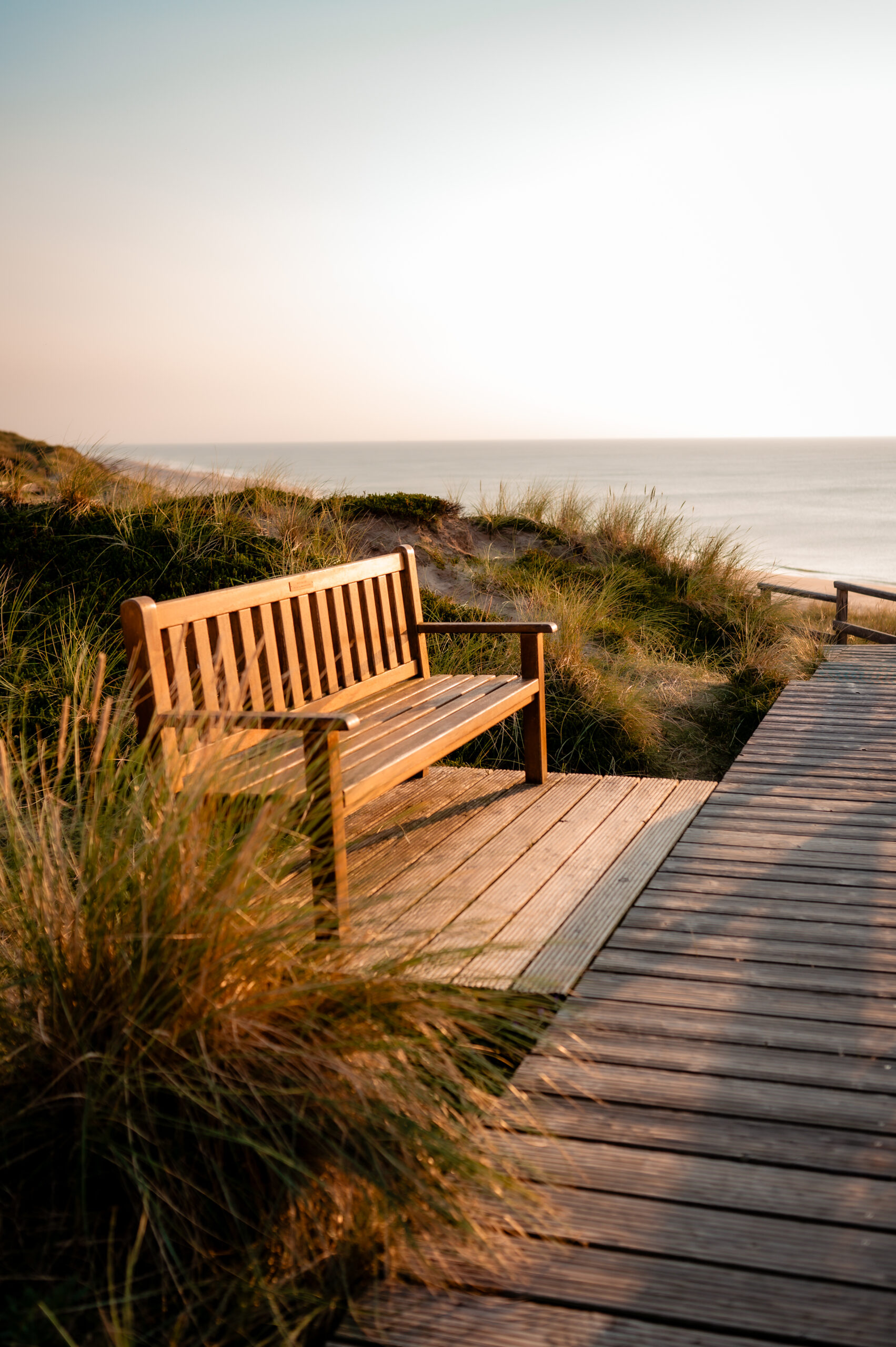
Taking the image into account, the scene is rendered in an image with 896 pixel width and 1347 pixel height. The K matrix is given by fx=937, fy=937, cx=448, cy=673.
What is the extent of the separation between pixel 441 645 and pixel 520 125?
11.9 meters

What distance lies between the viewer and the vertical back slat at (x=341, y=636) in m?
3.90

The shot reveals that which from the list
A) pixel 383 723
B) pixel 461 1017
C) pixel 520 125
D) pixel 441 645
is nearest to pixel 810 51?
pixel 520 125

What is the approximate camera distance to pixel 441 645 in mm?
6008

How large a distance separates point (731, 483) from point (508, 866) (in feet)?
197

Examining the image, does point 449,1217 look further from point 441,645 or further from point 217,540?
point 217,540

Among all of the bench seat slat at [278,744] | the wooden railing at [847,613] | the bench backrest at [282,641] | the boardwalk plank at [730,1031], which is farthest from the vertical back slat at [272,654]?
the wooden railing at [847,613]

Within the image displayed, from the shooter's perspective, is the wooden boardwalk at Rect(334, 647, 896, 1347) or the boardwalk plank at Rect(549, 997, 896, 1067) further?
the boardwalk plank at Rect(549, 997, 896, 1067)

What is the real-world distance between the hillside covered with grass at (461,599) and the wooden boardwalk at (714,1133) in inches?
89.4

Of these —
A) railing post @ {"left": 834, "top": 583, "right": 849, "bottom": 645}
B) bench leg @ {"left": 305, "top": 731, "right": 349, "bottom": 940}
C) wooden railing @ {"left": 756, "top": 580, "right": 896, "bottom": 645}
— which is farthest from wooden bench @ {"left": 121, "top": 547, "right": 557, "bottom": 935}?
railing post @ {"left": 834, "top": 583, "right": 849, "bottom": 645}

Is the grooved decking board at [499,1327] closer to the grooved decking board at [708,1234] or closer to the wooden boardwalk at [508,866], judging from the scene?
the grooved decking board at [708,1234]

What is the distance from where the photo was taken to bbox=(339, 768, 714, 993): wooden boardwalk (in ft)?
8.47

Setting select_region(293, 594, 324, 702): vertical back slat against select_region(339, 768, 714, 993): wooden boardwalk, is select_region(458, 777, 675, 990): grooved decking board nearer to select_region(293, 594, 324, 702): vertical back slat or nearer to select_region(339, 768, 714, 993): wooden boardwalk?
select_region(339, 768, 714, 993): wooden boardwalk

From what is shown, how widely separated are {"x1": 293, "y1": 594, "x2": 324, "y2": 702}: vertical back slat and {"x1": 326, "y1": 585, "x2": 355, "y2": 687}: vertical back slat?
179mm

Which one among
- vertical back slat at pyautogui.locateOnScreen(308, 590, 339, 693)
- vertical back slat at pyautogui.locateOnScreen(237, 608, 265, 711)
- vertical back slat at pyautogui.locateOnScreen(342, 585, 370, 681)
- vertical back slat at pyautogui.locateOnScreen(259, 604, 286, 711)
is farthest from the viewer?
vertical back slat at pyautogui.locateOnScreen(342, 585, 370, 681)
